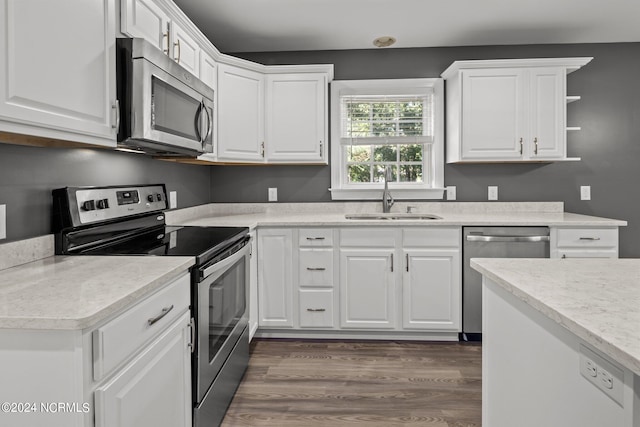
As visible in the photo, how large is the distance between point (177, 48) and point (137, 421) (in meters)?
1.85

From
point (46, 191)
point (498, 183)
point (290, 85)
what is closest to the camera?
point (46, 191)

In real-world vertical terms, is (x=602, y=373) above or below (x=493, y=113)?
below

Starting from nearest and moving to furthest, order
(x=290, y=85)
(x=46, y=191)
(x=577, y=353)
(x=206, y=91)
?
(x=577, y=353) → (x=46, y=191) → (x=206, y=91) → (x=290, y=85)

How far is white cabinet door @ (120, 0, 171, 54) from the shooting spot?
5.39 feet

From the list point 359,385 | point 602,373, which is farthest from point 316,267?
point 602,373

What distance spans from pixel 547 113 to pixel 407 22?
127cm

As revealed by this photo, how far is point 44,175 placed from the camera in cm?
160

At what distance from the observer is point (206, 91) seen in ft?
7.76

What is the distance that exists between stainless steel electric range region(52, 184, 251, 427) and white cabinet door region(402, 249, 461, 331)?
3.85 ft

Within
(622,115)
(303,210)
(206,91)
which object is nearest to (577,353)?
(206,91)

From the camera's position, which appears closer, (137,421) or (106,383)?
(106,383)

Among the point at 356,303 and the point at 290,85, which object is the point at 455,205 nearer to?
the point at 356,303

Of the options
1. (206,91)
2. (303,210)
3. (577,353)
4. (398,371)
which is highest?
(206,91)

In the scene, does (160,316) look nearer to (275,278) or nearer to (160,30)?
(160,30)
